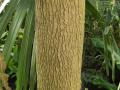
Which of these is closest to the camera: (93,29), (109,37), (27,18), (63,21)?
(63,21)

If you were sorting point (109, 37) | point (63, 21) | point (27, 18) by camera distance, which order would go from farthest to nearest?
point (109, 37) → point (27, 18) → point (63, 21)

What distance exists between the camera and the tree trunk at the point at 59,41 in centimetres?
91

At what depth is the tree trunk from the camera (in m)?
0.91

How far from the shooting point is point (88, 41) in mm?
2551

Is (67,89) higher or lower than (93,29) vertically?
lower

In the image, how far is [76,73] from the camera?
3.21 ft

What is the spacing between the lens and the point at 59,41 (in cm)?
92

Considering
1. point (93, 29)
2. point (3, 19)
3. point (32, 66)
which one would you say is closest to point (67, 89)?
point (32, 66)

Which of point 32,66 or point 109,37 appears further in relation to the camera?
point 109,37

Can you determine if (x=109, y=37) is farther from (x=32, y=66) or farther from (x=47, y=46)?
(x=47, y=46)

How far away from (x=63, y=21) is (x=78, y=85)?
0.23 meters

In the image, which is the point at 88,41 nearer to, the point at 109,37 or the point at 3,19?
the point at 109,37

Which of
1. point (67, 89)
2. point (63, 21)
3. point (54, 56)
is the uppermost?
point (63, 21)

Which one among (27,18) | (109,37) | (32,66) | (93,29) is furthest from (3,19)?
(93,29)
